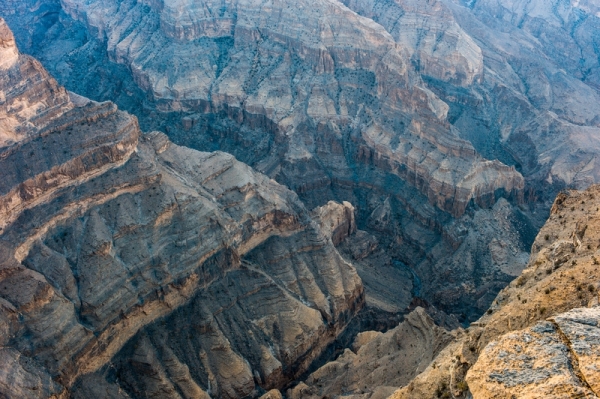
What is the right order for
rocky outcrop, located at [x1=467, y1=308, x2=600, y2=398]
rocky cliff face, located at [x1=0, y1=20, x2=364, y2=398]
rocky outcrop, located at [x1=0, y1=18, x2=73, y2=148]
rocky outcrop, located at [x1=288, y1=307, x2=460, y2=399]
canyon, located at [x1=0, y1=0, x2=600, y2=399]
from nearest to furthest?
rocky outcrop, located at [x1=467, y1=308, x2=600, y2=398] → canyon, located at [x1=0, y1=0, x2=600, y2=399] → rocky outcrop, located at [x1=288, y1=307, x2=460, y2=399] → rocky cliff face, located at [x1=0, y1=20, x2=364, y2=398] → rocky outcrop, located at [x1=0, y1=18, x2=73, y2=148]

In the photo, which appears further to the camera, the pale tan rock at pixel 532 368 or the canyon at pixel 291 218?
the canyon at pixel 291 218

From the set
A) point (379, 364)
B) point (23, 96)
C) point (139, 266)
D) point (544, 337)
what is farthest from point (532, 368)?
point (23, 96)

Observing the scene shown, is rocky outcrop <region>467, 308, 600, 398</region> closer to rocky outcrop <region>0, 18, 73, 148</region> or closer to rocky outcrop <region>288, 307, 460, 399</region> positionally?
rocky outcrop <region>288, 307, 460, 399</region>

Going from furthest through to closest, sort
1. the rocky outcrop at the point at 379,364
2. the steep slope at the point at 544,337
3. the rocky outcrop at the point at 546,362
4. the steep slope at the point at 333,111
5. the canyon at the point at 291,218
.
A: the steep slope at the point at 333,111 < the rocky outcrop at the point at 379,364 < the canyon at the point at 291,218 < the steep slope at the point at 544,337 < the rocky outcrop at the point at 546,362

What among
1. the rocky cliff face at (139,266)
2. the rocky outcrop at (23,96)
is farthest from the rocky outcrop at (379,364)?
the rocky outcrop at (23,96)

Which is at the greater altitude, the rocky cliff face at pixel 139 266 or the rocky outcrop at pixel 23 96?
the rocky outcrop at pixel 23 96

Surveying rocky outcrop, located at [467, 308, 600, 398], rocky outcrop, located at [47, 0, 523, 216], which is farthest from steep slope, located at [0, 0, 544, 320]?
rocky outcrop, located at [467, 308, 600, 398]

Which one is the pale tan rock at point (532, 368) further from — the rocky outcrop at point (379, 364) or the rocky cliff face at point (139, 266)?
the rocky cliff face at point (139, 266)

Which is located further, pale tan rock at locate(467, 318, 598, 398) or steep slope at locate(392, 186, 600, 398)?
steep slope at locate(392, 186, 600, 398)
